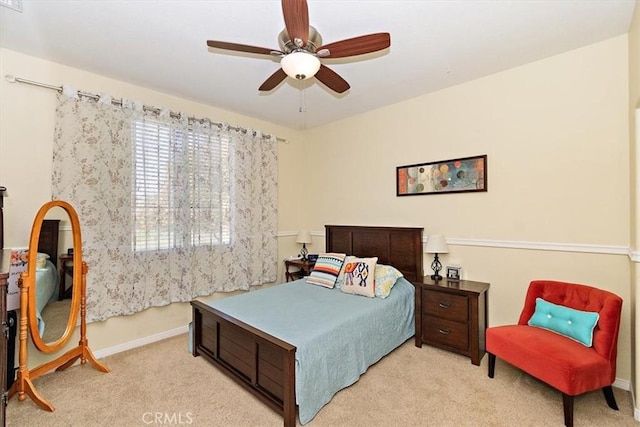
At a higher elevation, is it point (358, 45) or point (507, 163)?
point (358, 45)

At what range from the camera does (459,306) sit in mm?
2811

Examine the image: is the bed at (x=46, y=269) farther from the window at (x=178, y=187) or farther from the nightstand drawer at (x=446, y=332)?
the nightstand drawer at (x=446, y=332)

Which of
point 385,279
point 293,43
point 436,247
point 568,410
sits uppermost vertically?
point 293,43

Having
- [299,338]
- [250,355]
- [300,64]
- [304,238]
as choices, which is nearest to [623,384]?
[299,338]

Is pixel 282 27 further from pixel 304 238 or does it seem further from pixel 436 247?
pixel 304 238

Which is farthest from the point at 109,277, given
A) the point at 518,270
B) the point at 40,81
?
the point at 518,270

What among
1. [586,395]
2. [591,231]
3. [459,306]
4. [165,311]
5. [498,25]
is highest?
[498,25]

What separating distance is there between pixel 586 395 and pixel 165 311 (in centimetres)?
392

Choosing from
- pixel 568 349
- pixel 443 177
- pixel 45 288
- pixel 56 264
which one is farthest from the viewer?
pixel 443 177

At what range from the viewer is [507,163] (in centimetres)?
289

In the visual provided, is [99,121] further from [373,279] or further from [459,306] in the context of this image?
[459,306]

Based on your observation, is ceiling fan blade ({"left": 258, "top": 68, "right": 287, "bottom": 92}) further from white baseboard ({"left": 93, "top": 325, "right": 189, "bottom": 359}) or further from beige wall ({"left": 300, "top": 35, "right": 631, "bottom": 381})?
white baseboard ({"left": 93, "top": 325, "right": 189, "bottom": 359})

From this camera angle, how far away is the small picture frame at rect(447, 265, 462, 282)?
10.3ft

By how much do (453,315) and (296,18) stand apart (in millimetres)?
2761
